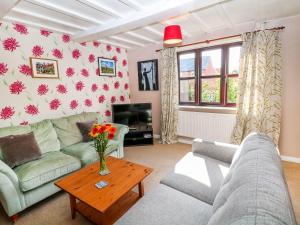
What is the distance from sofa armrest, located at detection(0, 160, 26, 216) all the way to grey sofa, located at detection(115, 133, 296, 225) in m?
1.32

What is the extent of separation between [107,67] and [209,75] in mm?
2258

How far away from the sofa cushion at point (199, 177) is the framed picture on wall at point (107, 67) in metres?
Result: 2.80

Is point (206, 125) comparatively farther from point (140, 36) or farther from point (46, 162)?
point (46, 162)

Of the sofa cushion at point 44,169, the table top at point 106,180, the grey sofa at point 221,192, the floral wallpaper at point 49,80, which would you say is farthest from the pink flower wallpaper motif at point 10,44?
the grey sofa at point 221,192

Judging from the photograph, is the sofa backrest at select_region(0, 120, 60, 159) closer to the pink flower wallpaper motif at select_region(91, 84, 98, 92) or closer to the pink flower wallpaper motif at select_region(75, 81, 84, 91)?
the pink flower wallpaper motif at select_region(75, 81, 84, 91)

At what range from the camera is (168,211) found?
4.28 ft

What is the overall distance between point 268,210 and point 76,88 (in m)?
3.50

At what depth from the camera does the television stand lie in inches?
158

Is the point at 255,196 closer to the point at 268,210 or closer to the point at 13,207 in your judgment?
the point at 268,210

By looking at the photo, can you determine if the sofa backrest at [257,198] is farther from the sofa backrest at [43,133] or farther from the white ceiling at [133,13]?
the sofa backrest at [43,133]

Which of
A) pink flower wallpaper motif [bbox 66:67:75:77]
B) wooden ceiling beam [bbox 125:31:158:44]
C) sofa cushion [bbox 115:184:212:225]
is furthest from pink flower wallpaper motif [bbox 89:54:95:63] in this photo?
sofa cushion [bbox 115:184:212:225]

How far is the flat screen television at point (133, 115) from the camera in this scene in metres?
3.97

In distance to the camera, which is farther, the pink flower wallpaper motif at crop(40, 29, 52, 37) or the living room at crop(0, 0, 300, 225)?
the pink flower wallpaper motif at crop(40, 29, 52, 37)

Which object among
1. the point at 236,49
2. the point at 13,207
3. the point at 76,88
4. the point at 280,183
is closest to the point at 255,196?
the point at 280,183
